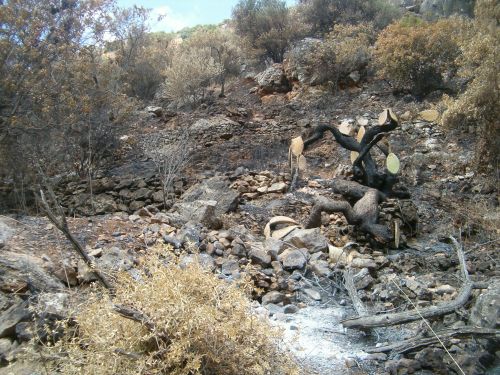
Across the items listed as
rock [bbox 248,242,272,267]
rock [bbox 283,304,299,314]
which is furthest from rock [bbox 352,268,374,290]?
rock [bbox 248,242,272,267]

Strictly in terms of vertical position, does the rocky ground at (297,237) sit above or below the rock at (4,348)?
below

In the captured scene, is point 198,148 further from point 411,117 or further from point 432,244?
point 432,244

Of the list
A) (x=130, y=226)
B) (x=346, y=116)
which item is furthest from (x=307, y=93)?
(x=130, y=226)

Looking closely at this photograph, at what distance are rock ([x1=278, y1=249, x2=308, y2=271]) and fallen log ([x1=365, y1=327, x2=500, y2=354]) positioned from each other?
1832mm

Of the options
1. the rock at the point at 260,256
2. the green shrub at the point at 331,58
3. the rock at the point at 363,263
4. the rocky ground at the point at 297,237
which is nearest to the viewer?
the rocky ground at the point at 297,237

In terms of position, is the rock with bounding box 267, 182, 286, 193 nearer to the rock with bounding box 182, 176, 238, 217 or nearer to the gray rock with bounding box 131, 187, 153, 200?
the rock with bounding box 182, 176, 238, 217

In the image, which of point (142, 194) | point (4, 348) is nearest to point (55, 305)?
point (4, 348)

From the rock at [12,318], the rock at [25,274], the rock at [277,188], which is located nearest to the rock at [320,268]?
the rock at [25,274]

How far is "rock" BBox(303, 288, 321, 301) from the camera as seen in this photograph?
14.1 feet

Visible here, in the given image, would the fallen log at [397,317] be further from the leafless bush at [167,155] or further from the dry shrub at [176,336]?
the leafless bush at [167,155]

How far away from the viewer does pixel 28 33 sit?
307 inches

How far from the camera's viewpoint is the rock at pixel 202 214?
609 cm

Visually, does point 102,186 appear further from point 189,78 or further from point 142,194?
point 189,78

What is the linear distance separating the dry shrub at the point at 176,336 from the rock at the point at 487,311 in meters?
1.48
